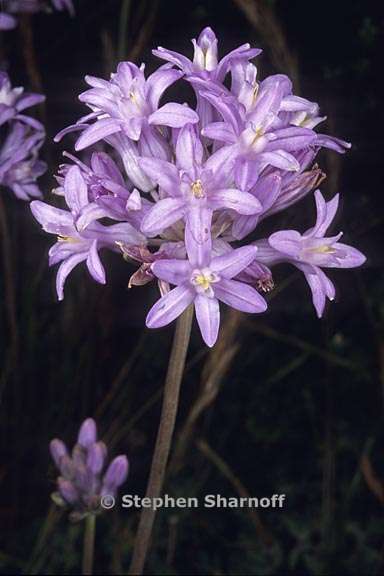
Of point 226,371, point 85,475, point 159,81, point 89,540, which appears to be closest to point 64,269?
point 159,81

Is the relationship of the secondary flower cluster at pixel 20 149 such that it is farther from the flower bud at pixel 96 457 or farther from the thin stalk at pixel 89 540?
the thin stalk at pixel 89 540

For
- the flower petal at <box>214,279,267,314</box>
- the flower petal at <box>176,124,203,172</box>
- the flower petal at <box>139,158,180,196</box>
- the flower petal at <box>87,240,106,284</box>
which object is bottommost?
the flower petal at <box>214,279,267,314</box>

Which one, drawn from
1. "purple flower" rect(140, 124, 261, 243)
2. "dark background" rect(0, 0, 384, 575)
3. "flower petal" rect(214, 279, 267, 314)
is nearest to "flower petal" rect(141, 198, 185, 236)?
"purple flower" rect(140, 124, 261, 243)

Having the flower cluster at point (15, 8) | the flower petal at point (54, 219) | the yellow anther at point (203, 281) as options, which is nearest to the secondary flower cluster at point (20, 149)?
the flower cluster at point (15, 8)

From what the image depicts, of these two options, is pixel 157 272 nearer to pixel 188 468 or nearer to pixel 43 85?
pixel 188 468

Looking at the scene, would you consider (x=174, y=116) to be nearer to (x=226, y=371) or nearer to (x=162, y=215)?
(x=162, y=215)

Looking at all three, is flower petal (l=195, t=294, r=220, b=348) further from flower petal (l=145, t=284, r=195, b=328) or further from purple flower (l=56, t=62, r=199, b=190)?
purple flower (l=56, t=62, r=199, b=190)
